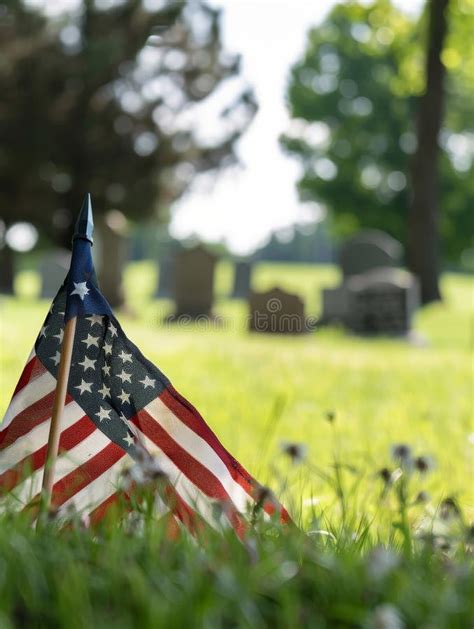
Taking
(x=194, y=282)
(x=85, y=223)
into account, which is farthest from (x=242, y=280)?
(x=85, y=223)

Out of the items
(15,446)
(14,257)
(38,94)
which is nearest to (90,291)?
(15,446)

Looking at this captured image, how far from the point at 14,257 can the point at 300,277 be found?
46.4 feet

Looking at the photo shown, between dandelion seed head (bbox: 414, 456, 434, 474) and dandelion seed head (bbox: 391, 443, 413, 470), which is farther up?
dandelion seed head (bbox: 391, 443, 413, 470)

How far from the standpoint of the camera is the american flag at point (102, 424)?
2885 mm

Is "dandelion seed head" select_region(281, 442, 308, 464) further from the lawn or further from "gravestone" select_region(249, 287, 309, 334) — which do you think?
"gravestone" select_region(249, 287, 309, 334)

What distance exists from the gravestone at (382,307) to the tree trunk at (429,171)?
6124 millimetres

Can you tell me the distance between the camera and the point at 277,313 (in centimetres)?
1505

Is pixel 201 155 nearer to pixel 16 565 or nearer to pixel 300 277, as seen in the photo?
pixel 300 277

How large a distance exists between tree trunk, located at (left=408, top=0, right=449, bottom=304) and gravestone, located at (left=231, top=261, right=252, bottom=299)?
6656 millimetres

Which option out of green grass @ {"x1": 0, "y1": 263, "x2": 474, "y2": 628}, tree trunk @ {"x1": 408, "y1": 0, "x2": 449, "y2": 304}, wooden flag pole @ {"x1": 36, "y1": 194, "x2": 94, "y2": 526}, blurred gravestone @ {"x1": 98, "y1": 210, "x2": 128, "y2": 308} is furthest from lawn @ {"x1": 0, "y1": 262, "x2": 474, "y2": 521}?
tree trunk @ {"x1": 408, "y1": 0, "x2": 449, "y2": 304}

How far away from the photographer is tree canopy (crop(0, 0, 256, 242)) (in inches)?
1013

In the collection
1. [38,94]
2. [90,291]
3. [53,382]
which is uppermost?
[38,94]

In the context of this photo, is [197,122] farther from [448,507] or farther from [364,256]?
[448,507]

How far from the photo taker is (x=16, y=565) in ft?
6.79
